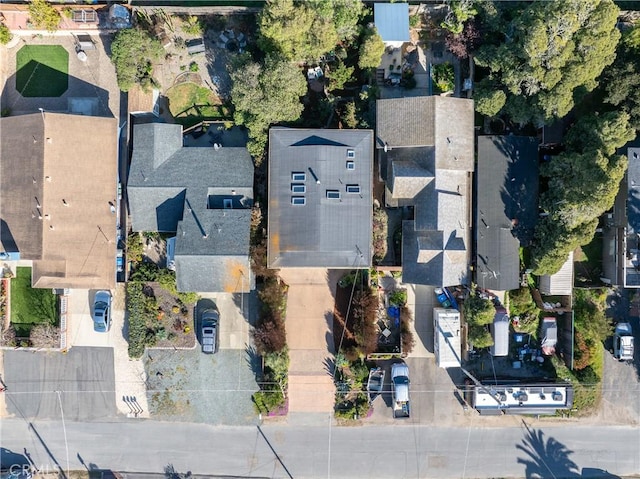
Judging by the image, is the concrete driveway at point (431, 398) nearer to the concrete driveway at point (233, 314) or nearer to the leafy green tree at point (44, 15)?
the concrete driveway at point (233, 314)

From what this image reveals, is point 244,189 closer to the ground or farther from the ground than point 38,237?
farther from the ground

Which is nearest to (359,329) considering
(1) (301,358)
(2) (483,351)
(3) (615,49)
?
(1) (301,358)

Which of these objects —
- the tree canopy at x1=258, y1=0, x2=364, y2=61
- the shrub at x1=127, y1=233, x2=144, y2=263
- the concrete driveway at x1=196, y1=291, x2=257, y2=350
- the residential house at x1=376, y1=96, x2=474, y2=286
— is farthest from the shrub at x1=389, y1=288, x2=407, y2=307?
the shrub at x1=127, y1=233, x2=144, y2=263

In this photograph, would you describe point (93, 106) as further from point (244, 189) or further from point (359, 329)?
point (359, 329)

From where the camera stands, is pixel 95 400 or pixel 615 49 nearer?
pixel 615 49

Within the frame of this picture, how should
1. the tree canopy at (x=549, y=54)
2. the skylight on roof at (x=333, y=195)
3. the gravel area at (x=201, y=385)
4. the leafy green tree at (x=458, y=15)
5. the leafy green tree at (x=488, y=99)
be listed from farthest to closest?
the gravel area at (x=201, y=385)
the leafy green tree at (x=458, y=15)
the skylight on roof at (x=333, y=195)
the leafy green tree at (x=488, y=99)
the tree canopy at (x=549, y=54)

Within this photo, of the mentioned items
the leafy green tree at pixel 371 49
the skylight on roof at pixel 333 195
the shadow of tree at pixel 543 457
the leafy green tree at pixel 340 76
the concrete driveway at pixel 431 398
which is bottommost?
the shadow of tree at pixel 543 457

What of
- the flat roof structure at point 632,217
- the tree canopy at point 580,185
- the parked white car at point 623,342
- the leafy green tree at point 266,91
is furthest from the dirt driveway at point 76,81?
the parked white car at point 623,342
